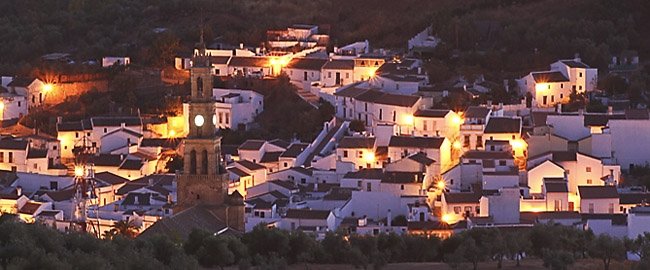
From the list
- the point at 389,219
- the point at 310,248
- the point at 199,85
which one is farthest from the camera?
the point at 389,219

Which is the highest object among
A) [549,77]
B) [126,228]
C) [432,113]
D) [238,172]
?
[549,77]

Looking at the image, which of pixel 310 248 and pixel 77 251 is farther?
pixel 310 248

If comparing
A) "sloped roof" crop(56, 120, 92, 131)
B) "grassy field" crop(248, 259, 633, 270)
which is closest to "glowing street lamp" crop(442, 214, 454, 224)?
"grassy field" crop(248, 259, 633, 270)

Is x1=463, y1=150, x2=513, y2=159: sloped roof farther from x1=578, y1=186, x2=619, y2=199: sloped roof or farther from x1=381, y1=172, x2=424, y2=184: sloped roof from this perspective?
x1=578, y1=186, x2=619, y2=199: sloped roof

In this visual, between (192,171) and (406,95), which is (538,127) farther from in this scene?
(192,171)

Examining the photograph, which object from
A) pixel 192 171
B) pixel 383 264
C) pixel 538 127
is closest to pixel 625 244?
pixel 383 264

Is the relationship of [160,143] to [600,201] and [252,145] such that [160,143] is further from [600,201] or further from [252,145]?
[600,201]

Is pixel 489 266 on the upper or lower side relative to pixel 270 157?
→ lower

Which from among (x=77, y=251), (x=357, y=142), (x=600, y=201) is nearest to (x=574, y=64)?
(x=357, y=142)
